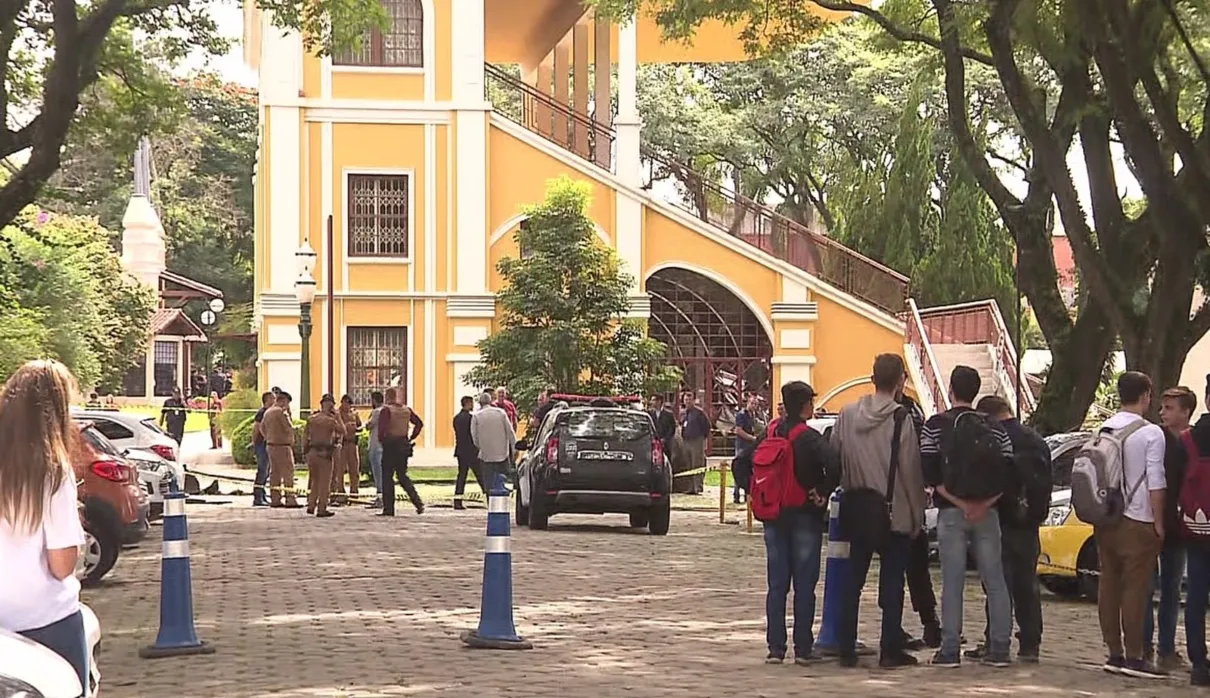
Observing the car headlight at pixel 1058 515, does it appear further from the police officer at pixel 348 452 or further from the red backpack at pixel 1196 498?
the police officer at pixel 348 452

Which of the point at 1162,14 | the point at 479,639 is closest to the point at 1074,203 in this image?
the point at 1162,14

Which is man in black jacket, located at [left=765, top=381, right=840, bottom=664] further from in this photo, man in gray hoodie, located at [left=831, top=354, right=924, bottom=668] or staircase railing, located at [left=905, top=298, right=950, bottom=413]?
staircase railing, located at [left=905, top=298, right=950, bottom=413]

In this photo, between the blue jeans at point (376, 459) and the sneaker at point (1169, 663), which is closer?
the sneaker at point (1169, 663)

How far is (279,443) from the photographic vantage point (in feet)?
89.4

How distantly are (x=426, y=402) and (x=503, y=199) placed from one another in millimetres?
4664

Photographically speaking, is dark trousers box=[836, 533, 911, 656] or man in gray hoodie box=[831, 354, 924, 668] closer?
man in gray hoodie box=[831, 354, 924, 668]

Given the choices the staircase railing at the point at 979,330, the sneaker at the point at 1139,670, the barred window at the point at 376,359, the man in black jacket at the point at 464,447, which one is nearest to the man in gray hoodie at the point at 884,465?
the sneaker at the point at 1139,670

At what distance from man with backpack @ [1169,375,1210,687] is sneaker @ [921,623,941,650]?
177 cm

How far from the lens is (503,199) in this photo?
4125cm

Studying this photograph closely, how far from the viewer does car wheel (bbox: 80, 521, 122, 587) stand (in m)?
17.0

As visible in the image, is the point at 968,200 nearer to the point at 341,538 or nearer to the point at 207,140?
the point at 341,538

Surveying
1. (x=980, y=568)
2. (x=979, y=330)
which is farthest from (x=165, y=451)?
(x=979, y=330)

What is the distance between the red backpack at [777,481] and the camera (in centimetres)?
1153

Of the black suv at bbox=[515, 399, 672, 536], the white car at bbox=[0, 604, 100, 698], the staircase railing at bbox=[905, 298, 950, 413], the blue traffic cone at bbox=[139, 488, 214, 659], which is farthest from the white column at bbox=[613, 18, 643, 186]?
the white car at bbox=[0, 604, 100, 698]
